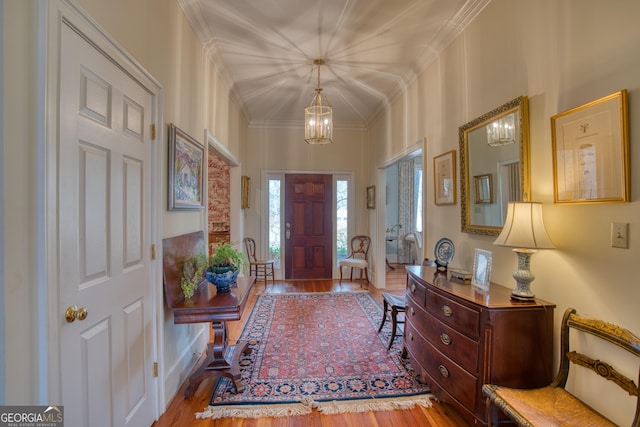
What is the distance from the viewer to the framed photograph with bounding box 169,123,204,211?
201 cm

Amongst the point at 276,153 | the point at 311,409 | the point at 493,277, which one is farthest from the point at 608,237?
the point at 276,153

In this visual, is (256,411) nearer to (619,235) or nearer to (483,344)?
(483,344)

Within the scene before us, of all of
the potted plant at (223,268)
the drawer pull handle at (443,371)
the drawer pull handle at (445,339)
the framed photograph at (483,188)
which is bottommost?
the drawer pull handle at (443,371)

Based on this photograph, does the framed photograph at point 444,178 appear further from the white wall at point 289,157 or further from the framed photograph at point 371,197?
the white wall at point 289,157

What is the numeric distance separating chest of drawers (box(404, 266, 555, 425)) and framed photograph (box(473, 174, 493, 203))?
2.21ft

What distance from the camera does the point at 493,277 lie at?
80.6 inches

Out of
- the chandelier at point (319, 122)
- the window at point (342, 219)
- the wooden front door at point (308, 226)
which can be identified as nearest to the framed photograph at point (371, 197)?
the window at point (342, 219)

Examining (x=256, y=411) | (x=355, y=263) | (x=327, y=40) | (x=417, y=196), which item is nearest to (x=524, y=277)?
(x=256, y=411)

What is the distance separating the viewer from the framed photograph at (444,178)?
254 centimetres

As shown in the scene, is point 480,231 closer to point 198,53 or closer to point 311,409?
point 311,409

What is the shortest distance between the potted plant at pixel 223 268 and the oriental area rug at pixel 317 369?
0.81 metres

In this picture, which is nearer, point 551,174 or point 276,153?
point 551,174

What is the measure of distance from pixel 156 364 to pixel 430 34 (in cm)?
355

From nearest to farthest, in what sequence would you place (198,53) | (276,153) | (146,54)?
(146,54) < (198,53) < (276,153)
